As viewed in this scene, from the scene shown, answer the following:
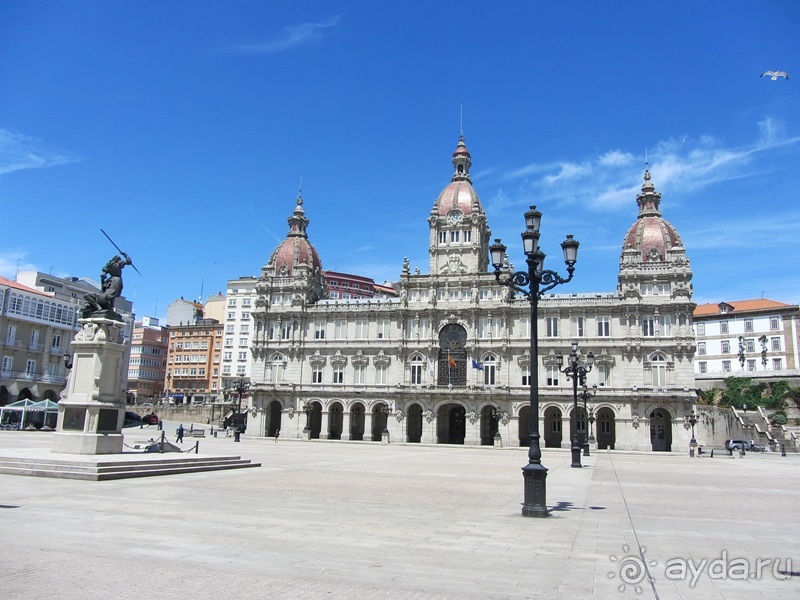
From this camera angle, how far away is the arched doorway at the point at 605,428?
216 ft

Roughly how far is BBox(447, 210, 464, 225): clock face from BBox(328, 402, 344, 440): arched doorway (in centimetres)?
2450

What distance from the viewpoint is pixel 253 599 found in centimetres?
800

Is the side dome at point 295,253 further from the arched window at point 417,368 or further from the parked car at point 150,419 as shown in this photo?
the parked car at point 150,419

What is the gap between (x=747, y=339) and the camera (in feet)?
301

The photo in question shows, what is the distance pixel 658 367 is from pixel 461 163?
108ft

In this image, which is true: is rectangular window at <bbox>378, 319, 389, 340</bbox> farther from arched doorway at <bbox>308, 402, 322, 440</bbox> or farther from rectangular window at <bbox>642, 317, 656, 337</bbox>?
rectangular window at <bbox>642, 317, 656, 337</bbox>

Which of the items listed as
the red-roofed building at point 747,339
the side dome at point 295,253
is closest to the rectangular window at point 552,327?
the side dome at point 295,253

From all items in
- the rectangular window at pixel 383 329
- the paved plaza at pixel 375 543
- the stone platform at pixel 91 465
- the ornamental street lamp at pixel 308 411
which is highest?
the rectangular window at pixel 383 329

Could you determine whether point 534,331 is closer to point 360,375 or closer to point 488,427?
point 488,427

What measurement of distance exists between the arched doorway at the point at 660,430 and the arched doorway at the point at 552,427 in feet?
29.9

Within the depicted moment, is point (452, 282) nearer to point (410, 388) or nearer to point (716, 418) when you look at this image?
point (410, 388)

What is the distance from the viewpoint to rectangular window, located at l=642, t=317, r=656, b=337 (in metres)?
65.5

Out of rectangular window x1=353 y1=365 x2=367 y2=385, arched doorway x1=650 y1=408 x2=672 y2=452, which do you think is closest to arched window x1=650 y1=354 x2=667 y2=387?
arched doorway x1=650 y1=408 x2=672 y2=452

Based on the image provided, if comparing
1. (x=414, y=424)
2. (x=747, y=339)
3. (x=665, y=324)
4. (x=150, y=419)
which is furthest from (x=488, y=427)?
(x=150, y=419)
